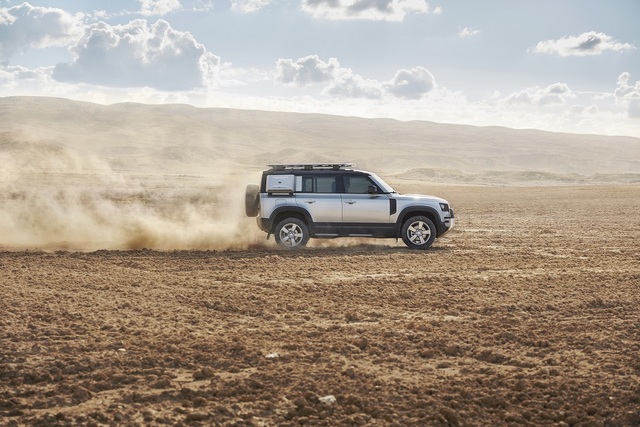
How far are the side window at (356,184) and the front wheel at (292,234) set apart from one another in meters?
1.23

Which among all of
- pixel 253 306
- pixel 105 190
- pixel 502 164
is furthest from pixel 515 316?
pixel 502 164

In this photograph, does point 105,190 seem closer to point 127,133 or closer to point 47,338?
point 47,338

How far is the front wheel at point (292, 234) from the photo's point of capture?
1545 centimetres

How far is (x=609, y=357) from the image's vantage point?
23.5 ft

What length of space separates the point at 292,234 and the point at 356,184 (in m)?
1.74

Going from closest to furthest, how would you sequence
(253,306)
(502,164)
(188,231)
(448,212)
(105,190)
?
(253,306), (448,212), (188,231), (105,190), (502,164)

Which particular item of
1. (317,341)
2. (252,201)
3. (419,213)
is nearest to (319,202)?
(252,201)

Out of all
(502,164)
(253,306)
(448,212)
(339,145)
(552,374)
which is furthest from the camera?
(339,145)

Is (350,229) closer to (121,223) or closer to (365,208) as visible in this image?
(365,208)

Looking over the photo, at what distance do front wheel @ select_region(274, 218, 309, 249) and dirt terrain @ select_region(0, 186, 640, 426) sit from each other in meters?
1.68

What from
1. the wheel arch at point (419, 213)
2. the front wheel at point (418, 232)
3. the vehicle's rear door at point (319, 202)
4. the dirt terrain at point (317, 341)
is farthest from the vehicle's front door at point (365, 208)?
the dirt terrain at point (317, 341)

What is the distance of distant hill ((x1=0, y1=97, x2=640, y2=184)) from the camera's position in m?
131

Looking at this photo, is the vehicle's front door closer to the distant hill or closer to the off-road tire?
the off-road tire

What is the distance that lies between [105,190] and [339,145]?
128525mm
